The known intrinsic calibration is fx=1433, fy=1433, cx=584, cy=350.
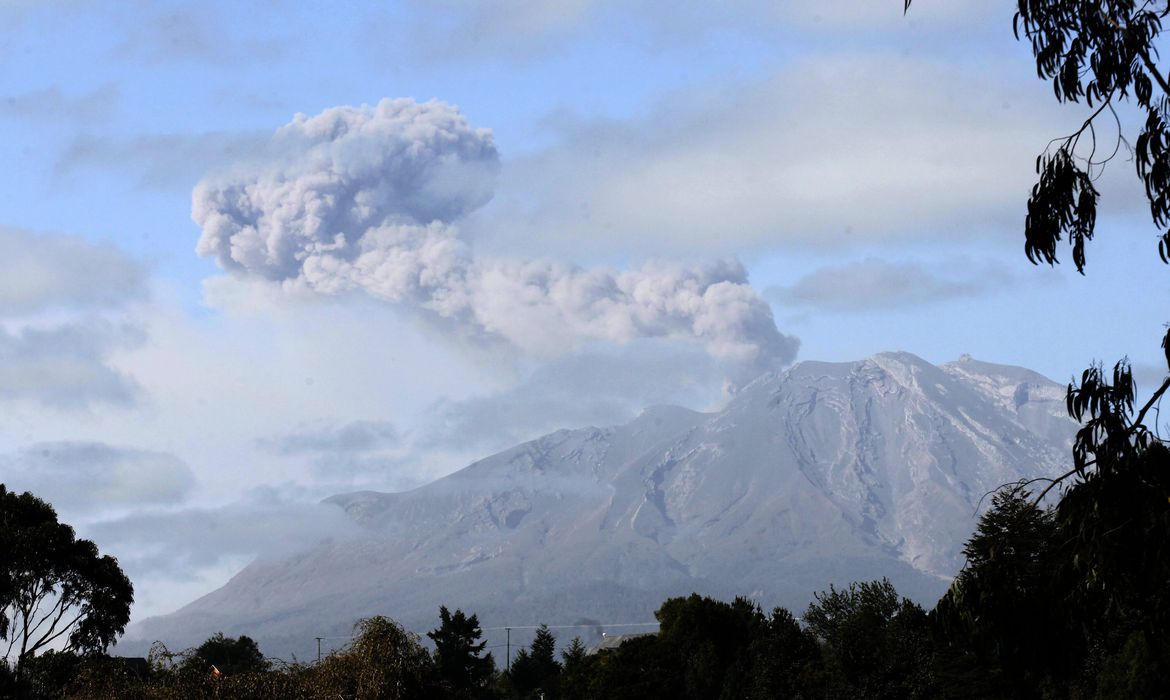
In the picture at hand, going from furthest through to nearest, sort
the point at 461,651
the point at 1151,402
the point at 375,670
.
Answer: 1. the point at 461,651
2. the point at 375,670
3. the point at 1151,402

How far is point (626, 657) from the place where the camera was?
9225 centimetres

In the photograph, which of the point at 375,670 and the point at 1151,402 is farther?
the point at 375,670

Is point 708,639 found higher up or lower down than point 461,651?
lower down

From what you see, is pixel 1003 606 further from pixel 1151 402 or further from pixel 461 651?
pixel 461 651

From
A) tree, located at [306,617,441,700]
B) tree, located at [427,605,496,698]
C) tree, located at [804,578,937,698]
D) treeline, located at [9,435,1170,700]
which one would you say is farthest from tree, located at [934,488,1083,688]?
tree, located at [427,605,496,698]

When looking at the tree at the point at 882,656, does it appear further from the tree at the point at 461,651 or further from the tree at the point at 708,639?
the tree at the point at 461,651

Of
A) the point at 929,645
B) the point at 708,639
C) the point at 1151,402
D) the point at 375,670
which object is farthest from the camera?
the point at 708,639

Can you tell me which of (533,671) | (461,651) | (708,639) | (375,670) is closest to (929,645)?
(708,639)

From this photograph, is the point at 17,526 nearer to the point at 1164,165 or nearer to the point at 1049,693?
the point at 1049,693

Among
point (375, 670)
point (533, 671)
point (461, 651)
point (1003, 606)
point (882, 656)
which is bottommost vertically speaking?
point (1003, 606)

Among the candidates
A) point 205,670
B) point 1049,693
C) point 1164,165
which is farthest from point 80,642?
point 1164,165

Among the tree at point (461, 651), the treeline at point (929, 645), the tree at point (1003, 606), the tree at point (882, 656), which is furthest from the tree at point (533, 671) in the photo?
the tree at point (1003, 606)

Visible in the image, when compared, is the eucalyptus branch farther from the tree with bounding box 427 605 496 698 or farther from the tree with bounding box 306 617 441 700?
the tree with bounding box 427 605 496 698

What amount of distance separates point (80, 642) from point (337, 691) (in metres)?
33.4
